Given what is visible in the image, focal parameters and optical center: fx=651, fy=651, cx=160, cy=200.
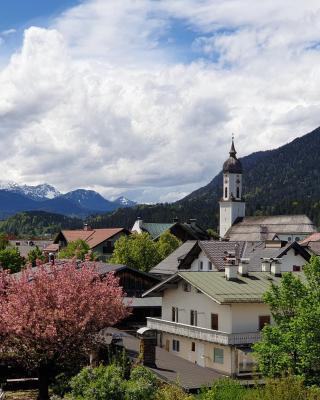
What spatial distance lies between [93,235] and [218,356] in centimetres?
8210

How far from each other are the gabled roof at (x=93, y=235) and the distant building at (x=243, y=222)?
31.8 meters

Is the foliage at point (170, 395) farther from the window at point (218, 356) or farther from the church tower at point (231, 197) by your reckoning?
the church tower at point (231, 197)

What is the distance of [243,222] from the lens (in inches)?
5792

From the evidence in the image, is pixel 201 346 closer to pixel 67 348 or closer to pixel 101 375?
pixel 67 348

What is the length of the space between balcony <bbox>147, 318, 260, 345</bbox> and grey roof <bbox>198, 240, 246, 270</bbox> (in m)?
15.9

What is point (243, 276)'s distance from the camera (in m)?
43.8

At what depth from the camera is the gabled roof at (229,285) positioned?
130ft

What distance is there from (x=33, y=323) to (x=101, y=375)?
6.75m

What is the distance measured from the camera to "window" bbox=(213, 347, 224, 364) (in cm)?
3934

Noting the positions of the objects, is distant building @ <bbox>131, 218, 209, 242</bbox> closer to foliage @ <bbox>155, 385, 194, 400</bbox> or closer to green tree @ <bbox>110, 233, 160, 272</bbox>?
green tree @ <bbox>110, 233, 160, 272</bbox>

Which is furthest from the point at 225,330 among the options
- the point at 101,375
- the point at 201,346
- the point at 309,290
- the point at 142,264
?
the point at 142,264

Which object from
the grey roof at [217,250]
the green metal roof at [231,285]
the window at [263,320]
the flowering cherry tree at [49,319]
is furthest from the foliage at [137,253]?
the flowering cherry tree at [49,319]

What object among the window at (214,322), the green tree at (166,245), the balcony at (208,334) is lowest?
the balcony at (208,334)

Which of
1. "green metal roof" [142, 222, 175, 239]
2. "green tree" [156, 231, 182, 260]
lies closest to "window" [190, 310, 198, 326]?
"green tree" [156, 231, 182, 260]
